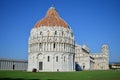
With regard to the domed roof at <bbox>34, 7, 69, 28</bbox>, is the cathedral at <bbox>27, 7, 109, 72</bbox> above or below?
below

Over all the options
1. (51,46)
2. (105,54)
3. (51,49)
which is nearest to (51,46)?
(51,46)

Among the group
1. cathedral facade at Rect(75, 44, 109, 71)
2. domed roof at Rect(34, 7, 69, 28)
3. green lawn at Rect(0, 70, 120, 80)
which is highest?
domed roof at Rect(34, 7, 69, 28)

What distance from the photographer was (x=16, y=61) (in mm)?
101188

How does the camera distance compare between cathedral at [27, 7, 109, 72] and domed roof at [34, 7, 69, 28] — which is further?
domed roof at [34, 7, 69, 28]

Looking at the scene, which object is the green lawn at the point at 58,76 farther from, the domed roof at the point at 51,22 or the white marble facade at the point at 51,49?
the domed roof at the point at 51,22

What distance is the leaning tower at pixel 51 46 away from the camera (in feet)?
248

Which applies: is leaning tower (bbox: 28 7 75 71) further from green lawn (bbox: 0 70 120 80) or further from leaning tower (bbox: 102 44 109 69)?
leaning tower (bbox: 102 44 109 69)

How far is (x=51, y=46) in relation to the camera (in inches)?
2970

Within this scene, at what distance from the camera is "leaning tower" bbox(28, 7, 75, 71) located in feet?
248

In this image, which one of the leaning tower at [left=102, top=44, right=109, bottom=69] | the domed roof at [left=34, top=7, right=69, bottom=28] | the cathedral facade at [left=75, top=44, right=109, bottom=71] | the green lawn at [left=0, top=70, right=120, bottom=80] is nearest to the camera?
the green lawn at [left=0, top=70, right=120, bottom=80]

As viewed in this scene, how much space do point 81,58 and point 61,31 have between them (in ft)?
122

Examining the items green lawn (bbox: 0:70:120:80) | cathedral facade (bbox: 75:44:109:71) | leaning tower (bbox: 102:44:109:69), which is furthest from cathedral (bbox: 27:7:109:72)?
leaning tower (bbox: 102:44:109:69)

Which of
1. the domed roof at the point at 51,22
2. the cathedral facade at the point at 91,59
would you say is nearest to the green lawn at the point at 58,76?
the domed roof at the point at 51,22

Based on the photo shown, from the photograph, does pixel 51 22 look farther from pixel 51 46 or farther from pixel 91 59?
pixel 91 59
